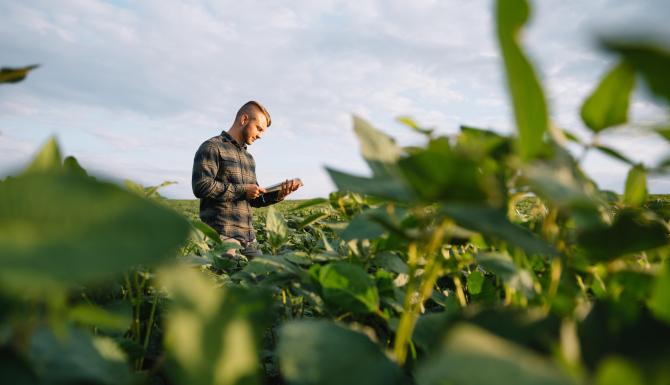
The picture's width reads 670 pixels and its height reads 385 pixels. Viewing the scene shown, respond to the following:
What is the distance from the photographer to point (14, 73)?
1.45ft

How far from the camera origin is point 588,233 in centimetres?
42

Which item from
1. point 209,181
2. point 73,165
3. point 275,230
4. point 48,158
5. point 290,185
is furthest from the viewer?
point 290,185

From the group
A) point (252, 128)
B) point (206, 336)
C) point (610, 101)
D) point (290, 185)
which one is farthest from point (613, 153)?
point (252, 128)

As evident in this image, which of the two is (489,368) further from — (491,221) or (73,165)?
(73,165)

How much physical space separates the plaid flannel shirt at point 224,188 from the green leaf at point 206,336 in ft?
12.4

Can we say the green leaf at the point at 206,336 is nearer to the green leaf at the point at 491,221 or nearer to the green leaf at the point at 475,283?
the green leaf at the point at 491,221

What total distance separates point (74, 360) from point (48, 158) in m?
0.21

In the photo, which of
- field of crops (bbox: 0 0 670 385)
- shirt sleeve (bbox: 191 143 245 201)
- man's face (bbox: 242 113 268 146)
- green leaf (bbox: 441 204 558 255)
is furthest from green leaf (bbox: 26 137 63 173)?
man's face (bbox: 242 113 268 146)

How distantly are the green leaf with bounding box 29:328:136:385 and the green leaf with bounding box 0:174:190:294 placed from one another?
0.14 metres

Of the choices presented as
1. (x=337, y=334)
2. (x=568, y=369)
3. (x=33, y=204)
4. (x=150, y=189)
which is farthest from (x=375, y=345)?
(x=150, y=189)

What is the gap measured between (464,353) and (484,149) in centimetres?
27

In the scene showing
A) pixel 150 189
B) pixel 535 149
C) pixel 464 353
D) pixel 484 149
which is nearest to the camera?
pixel 464 353

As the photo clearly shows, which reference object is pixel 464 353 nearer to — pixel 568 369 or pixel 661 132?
pixel 568 369

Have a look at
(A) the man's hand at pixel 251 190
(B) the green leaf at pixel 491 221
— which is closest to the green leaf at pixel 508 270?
(B) the green leaf at pixel 491 221
